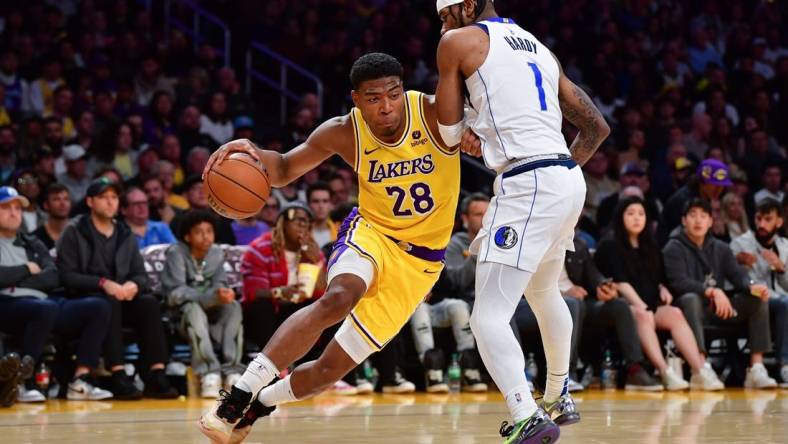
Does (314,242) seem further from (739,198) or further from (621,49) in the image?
(621,49)

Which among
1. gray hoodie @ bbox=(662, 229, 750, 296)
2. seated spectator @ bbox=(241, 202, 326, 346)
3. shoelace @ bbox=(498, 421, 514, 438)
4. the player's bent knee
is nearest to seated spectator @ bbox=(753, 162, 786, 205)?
gray hoodie @ bbox=(662, 229, 750, 296)

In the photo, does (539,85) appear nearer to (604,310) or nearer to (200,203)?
(604,310)

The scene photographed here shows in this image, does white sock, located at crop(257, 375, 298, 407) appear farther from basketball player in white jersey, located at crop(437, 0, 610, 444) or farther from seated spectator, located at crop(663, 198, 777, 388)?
seated spectator, located at crop(663, 198, 777, 388)

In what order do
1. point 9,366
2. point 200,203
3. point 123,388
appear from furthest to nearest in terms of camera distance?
point 200,203, point 123,388, point 9,366

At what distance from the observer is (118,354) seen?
863cm

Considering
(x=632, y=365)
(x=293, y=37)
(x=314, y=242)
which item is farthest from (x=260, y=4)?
(x=632, y=365)

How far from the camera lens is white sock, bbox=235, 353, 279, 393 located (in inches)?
205

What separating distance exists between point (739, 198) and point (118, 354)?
19.5ft

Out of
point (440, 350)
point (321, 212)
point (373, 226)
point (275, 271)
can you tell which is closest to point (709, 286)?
point (440, 350)

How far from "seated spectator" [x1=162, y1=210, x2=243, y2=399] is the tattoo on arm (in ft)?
13.5

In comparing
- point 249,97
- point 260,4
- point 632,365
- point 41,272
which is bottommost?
point 632,365

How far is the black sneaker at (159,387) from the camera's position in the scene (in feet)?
28.3

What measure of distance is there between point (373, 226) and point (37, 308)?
354 centimetres

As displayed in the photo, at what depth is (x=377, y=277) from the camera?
5574 millimetres
